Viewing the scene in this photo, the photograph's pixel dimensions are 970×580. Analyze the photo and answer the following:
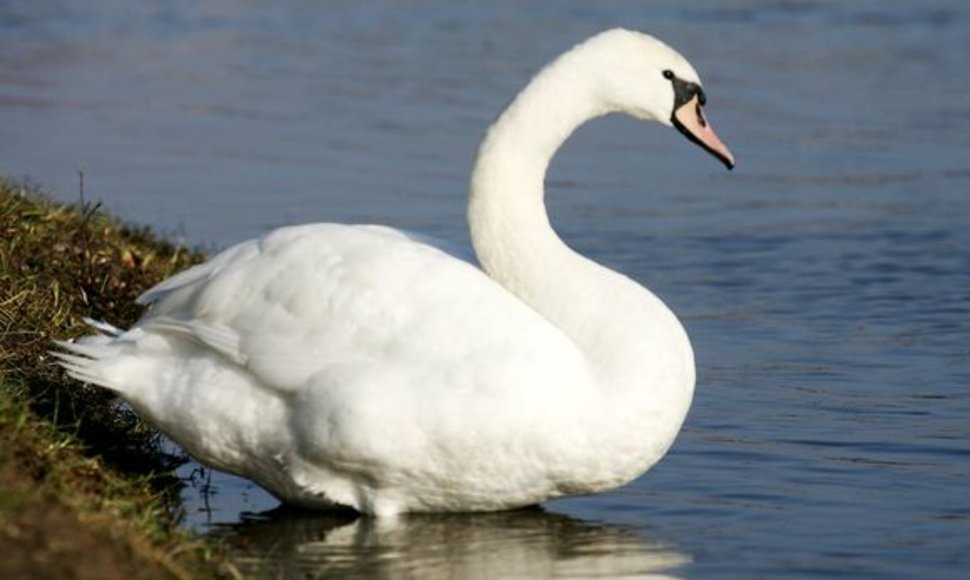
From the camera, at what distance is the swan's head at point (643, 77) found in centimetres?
732

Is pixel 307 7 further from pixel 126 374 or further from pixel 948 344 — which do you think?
pixel 126 374

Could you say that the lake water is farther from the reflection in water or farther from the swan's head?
the swan's head

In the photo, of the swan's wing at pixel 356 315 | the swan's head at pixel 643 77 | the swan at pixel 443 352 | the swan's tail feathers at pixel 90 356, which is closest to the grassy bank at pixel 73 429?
the swan's tail feathers at pixel 90 356

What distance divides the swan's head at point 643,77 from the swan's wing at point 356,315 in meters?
0.84

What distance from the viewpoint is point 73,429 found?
7.45 metres

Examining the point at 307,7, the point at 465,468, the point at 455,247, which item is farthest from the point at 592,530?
the point at 307,7

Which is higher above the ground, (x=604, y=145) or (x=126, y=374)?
(x=604, y=145)

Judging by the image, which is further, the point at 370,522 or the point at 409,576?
the point at 370,522

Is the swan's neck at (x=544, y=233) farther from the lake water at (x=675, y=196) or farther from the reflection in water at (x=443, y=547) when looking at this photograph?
the lake water at (x=675, y=196)

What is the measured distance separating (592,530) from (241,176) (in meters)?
7.68

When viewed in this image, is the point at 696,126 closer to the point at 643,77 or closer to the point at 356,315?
the point at 643,77

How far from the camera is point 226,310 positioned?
723 centimetres

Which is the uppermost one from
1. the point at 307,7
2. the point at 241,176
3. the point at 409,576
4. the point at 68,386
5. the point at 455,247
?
the point at 307,7

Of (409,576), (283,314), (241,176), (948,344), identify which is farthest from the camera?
(241,176)
